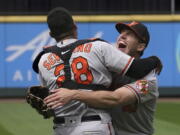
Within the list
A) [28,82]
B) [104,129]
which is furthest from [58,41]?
[28,82]

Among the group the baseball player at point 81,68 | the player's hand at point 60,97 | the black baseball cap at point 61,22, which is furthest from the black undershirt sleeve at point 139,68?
the black baseball cap at point 61,22

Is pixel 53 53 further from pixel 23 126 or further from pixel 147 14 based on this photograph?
pixel 147 14

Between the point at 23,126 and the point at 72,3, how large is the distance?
1092cm

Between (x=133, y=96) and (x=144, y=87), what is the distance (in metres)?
0.10

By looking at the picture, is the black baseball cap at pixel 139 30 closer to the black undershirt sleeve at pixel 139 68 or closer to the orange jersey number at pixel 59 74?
the black undershirt sleeve at pixel 139 68

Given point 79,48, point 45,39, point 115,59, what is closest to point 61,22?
point 79,48

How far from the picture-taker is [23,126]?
458 inches

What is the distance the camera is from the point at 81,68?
3.64m

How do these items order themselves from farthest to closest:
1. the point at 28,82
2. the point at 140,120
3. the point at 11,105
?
the point at 28,82, the point at 11,105, the point at 140,120

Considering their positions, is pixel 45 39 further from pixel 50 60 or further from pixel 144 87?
pixel 144 87

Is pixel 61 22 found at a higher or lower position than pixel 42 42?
higher

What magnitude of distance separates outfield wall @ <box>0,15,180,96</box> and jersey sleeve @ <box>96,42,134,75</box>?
14537 millimetres

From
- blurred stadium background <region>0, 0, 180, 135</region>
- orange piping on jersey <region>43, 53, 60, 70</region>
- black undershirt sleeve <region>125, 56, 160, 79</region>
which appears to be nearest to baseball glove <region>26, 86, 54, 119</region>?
orange piping on jersey <region>43, 53, 60, 70</region>

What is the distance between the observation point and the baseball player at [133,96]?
356 cm
